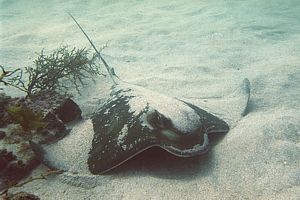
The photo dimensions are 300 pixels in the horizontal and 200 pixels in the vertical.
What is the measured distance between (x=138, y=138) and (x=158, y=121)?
0.30 meters

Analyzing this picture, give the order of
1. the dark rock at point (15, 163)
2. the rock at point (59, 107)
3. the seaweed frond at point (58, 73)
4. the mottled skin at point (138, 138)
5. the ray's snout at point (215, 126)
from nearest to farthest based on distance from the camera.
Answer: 1. the mottled skin at point (138, 138)
2. the dark rock at point (15, 163)
3. the ray's snout at point (215, 126)
4. the rock at point (59, 107)
5. the seaweed frond at point (58, 73)

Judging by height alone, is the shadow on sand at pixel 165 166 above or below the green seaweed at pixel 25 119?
below

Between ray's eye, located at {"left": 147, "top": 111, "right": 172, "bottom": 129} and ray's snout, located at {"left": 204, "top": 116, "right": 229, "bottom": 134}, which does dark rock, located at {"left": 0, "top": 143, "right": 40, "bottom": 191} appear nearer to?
ray's eye, located at {"left": 147, "top": 111, "right": 172, "bottom": 129}

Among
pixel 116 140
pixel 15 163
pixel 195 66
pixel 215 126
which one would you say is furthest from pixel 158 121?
pixel 195 66

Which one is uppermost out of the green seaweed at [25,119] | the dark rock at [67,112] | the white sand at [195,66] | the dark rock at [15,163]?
the green seaweed at [25,119]

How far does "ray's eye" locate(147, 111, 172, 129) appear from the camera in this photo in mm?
3010

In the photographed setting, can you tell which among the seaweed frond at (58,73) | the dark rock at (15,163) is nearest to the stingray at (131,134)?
the dark rock at (15,163)

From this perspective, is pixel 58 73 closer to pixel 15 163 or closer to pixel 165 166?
pixel 15 163

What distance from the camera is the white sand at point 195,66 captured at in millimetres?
2924

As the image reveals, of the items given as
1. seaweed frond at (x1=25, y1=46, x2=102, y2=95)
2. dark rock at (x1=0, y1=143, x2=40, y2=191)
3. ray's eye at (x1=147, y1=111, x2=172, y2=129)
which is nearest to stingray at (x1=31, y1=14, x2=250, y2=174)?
ray's eye at (x1=147, y1=111, x2=172, y2=129)

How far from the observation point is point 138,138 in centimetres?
293

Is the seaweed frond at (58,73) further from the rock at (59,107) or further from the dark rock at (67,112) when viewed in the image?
the dark rock at (67,112)

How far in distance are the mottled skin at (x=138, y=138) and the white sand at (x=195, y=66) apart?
0.25m

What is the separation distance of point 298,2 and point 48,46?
13.1 meters
